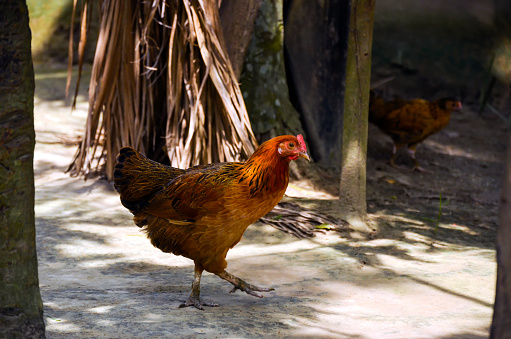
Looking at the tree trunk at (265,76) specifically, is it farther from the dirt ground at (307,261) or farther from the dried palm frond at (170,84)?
the dried palm frond at (170,84)

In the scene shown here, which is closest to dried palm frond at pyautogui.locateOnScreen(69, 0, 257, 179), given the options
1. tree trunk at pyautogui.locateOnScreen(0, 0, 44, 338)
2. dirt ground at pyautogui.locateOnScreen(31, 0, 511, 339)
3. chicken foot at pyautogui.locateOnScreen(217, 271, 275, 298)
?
dirt ground at pyautogui.locateOnScreen(31, 0, 511, 339)

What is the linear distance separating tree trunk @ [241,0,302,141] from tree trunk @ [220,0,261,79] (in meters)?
0.28

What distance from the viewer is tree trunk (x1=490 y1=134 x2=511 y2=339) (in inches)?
78.4

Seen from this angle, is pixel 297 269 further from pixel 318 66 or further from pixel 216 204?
pixel 318 66

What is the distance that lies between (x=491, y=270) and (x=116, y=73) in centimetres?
432

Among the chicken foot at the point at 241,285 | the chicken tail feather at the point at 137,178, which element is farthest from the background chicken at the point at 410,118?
the chicken foot at the point at 241,285

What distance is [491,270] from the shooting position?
4.52 meters

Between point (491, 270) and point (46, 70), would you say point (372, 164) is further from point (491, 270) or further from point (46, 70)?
point (46, 70)

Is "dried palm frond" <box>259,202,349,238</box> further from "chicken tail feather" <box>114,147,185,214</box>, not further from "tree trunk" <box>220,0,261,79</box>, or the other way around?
"tree trunk" <box>220,0,261,79</box>

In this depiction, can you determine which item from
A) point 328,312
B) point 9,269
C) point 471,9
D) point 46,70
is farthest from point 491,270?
point 46,70

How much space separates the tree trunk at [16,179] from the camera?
2.53m

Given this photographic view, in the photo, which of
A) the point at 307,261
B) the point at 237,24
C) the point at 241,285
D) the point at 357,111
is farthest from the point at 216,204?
the point at 237,24

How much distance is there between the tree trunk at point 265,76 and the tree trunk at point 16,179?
4743mm

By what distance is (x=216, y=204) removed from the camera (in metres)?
3.72
